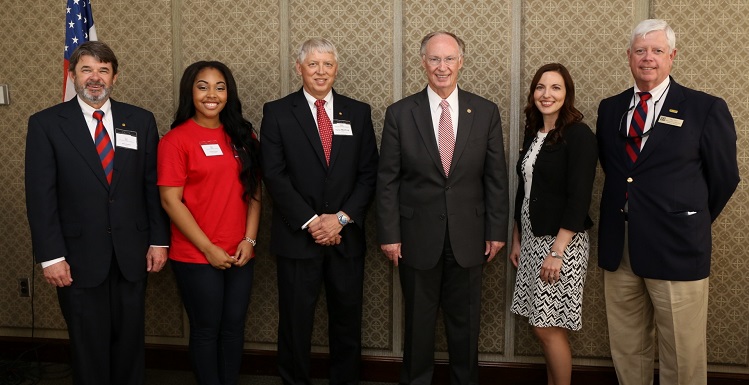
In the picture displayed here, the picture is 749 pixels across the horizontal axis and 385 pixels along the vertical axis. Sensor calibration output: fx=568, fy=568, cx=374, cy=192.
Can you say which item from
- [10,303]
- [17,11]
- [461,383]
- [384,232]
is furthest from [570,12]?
[10,303]

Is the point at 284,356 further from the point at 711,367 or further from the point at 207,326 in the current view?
the point at 711,367

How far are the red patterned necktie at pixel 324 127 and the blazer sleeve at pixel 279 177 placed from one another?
0.21 meters

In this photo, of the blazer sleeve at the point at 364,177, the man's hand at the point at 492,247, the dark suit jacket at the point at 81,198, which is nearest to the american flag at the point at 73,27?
the dark suit jacket at the point at 81,198

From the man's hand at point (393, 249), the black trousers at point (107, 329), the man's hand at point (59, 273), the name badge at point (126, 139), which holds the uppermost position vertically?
the name badge at point (126, 139)

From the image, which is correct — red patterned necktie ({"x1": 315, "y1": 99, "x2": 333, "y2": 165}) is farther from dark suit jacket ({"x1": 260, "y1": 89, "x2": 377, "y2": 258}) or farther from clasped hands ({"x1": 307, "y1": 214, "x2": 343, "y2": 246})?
clasped hands ({"x1": 307, "y1": 214, "x2": 343, "y2": 246})

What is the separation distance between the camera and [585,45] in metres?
3.12

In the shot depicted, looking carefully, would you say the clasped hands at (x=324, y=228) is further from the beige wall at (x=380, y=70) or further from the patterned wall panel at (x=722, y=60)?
the patterned wall panel at (x=722, y=60)

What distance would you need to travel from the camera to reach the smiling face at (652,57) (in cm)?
242

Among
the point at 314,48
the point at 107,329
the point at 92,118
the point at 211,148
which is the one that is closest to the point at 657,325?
the point at 314,48

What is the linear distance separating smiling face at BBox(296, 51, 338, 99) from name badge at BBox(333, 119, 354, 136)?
6.8 inches

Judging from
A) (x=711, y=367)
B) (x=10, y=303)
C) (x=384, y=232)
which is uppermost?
(x=384, y=232)

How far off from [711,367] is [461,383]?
1.49 meters

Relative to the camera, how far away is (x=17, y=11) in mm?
3557

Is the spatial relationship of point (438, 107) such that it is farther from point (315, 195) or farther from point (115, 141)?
point (115, 141)
